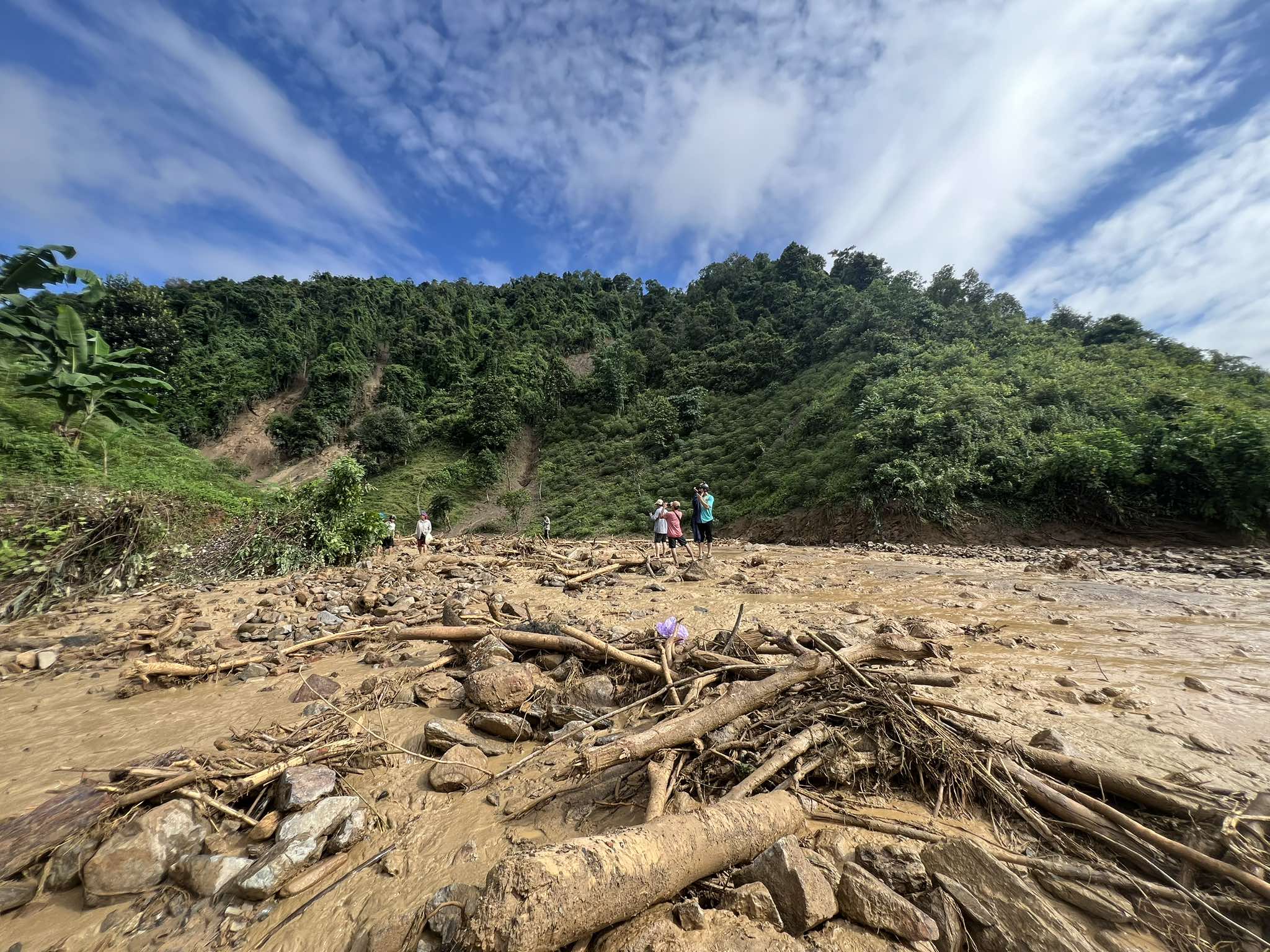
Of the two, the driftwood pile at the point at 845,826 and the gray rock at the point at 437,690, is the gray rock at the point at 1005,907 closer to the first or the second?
the driftwood pile at the point at 845,826

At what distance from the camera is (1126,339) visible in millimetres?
26203

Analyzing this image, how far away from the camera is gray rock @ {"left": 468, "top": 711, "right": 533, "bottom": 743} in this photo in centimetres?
339

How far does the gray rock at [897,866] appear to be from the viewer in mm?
1801

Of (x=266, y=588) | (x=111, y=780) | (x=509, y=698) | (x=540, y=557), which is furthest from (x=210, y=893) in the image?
(x=540, y=557)

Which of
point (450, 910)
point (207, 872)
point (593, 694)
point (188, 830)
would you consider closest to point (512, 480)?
point (593, 694)

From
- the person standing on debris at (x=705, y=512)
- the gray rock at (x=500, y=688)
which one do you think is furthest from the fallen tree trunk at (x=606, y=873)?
the person standing on debris at (x=705, y=512)

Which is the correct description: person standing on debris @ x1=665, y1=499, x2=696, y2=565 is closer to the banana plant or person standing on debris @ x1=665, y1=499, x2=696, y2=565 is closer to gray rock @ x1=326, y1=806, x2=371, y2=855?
gray rock @ x1=326, y1=806, x2=371, y2=855

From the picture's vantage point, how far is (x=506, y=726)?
11.1 feet

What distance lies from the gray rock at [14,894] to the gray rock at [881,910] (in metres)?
3.62

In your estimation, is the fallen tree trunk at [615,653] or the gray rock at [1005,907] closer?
the gray rock at [1005,907]

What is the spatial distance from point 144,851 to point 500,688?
197 cm

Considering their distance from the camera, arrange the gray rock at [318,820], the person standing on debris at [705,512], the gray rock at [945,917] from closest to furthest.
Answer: the gray rock at [945,917], the gray rock at [318,820], the person standing on debris at [705,512]

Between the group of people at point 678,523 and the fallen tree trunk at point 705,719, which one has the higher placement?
the group of people at point 678,523

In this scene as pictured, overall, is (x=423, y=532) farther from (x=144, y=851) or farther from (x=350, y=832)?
(x=350, y=832)
